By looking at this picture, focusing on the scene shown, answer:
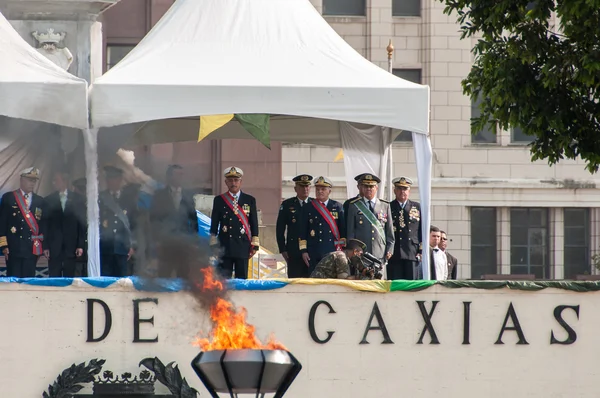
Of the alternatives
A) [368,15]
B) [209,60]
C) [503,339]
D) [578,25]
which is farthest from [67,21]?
[368,15]

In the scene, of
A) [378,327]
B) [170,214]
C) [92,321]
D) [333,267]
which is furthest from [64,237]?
[378,327]

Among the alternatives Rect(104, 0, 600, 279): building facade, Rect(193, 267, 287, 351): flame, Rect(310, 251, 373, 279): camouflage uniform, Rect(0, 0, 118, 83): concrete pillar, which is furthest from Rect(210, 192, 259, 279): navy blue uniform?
Rect(104, 0, 600, 279): building facade

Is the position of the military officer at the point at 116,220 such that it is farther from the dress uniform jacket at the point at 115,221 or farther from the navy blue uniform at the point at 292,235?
the navy blue uniform at the point at 292,235

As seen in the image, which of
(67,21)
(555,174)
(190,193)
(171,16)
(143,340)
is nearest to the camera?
(143,340)

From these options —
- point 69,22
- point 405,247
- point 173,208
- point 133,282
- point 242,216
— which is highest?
point 69,22

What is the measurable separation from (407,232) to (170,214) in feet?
11.0

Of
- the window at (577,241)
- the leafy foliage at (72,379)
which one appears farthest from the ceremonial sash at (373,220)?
the window at (577,241)

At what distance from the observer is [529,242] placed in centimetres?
3819

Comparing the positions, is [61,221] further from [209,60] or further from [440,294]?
[440,294]

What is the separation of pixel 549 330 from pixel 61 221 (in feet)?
17.5

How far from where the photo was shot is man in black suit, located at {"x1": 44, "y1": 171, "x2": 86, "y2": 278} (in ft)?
54.9

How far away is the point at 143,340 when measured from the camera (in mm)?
14930

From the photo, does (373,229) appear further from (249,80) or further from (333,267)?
(249,80)

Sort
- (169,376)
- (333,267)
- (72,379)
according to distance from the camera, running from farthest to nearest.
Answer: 1. (333,267)
2. (169,376)
3. (72,379)
